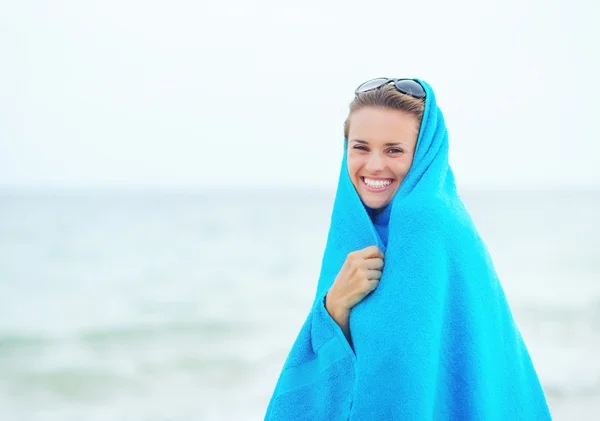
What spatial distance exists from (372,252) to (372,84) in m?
0.49

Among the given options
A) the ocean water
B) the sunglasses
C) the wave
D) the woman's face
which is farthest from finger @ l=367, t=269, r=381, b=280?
the wave

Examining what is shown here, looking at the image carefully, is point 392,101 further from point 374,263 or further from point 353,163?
point 374,263

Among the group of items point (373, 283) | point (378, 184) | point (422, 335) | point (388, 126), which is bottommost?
point (422, 335)

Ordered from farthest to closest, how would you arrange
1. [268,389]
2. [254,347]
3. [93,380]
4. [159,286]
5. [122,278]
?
[122,278]
[159,286]
[254,347]
[93,380]
[268,389]

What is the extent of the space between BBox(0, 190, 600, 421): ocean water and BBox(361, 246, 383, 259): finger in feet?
20.6

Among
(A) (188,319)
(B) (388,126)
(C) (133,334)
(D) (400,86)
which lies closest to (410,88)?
(D) (400,86)

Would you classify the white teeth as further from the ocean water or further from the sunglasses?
the ocean water

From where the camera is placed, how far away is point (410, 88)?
6.54ft

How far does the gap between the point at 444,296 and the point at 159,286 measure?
17.3 m

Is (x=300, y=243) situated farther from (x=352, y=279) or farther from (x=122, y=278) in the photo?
(x=352, y=279)

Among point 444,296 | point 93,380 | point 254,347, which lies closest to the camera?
point 444,296

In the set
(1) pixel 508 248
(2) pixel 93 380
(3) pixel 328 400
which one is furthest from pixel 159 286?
(3) pixel 328 400

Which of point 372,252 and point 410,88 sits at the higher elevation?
point 410,88

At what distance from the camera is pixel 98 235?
31.8 metres
